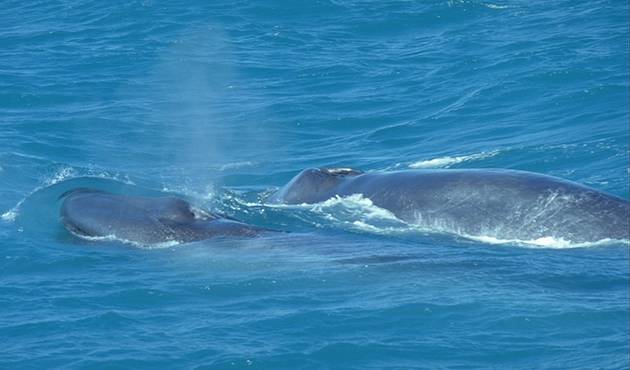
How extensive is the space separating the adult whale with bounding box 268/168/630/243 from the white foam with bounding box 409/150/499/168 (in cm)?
413

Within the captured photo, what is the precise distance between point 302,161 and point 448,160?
11.1 ft

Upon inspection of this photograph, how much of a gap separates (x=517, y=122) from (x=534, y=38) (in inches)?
321

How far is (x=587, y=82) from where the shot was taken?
31.2 metres

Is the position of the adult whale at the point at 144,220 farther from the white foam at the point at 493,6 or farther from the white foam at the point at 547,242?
the white foam at the point at 493,6

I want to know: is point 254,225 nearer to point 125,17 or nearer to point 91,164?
point 91,164

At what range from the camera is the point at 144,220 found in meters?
19.8

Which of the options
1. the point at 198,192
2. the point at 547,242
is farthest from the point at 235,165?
the point at 547,242

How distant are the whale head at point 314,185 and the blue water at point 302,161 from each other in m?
0.48

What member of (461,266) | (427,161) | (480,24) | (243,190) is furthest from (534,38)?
(461,266)

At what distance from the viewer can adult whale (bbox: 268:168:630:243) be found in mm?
18516

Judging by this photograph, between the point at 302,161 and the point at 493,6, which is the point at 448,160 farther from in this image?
the point at 493,6

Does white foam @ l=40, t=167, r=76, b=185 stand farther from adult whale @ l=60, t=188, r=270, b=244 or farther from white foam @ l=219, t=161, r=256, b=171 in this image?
adult whale @ l=60, t=188, r=270, b=244

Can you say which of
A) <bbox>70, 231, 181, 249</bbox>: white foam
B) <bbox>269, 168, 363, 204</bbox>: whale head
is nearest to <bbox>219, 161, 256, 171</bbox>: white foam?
<bbox>269, 168, 363, 204</bbox>: whale head

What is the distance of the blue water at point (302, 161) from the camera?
49.6 feet
